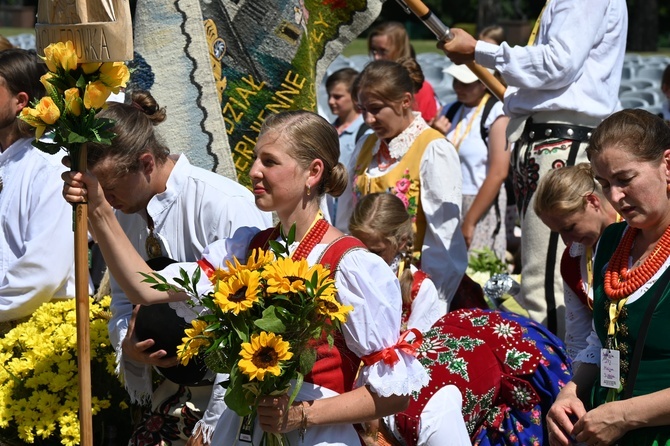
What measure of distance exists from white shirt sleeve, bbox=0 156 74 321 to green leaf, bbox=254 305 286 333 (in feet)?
6.11

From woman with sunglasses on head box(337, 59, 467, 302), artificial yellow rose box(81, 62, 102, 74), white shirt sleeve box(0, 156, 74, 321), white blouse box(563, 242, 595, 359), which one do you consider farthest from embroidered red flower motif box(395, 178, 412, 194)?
artificial yellow rose box(81, 62, 102, 74)

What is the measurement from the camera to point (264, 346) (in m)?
2.72

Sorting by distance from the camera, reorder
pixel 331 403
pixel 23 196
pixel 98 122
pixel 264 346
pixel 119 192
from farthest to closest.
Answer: pixel 23 196
pixel 119 192
pixel 98 122
pixel 331 403
pixel 264 346

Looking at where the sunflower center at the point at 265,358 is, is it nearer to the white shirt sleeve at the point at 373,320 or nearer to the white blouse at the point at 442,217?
the white shirt sleeve at the point at 373,320

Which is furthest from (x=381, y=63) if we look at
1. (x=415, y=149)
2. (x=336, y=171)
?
(x=336, y=171)

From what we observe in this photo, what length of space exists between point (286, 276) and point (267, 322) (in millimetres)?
125

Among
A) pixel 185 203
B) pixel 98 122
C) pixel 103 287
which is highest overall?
pixel 98 122

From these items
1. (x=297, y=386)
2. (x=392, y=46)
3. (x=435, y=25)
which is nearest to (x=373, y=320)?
(x=297, y=386)

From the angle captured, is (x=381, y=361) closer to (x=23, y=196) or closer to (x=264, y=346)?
(x=264, y=346)

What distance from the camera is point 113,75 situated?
318 centimetres

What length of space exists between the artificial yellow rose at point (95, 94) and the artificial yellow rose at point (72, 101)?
2 centimetres

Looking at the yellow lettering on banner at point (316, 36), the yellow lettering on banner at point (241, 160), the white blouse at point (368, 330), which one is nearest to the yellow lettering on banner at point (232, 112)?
the yellow lettering on banner at point (241, 160)

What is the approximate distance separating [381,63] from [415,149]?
489mm

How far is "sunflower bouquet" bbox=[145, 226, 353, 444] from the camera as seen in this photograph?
2730 millimetres
